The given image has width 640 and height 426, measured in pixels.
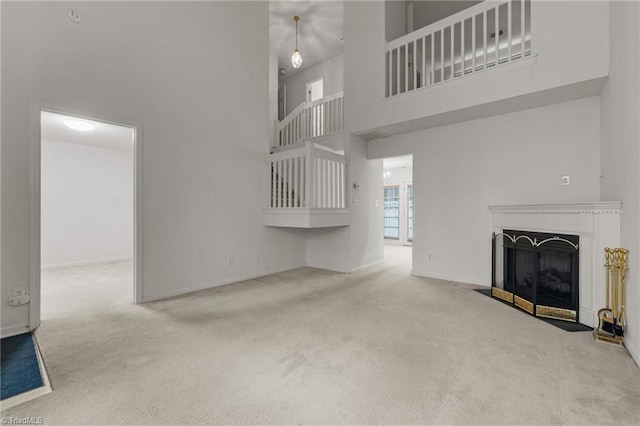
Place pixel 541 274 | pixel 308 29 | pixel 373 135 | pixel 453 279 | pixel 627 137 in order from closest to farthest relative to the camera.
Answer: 1. pixel 627 137
2. pixel 541 274
3. pixel 453 279
4. pixel 373 135
5. pixel 308 29

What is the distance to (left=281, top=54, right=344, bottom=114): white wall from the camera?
24.8 ft

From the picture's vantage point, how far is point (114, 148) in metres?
6.00

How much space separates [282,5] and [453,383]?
6.72 m

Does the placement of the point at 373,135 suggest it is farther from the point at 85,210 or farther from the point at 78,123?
the point at 85,210

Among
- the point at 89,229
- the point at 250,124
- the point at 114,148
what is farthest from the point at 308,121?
the point at 89,229

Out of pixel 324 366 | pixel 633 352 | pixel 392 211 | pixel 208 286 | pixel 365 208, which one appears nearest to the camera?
pixel 324 366

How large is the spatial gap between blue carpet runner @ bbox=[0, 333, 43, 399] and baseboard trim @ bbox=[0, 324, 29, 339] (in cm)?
6

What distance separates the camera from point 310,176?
417 cm

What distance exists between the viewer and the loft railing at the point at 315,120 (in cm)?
577

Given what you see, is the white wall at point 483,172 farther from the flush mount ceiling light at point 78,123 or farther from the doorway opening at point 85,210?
the doorway opening at point 85,210

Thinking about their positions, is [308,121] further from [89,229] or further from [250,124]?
[89,229]

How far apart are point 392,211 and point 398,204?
357mm

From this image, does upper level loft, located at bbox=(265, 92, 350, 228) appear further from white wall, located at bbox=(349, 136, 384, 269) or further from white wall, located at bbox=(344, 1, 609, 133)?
white wall, located at bbox=(344, 1, 609, 133)

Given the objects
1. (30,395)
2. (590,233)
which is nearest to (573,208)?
(590,233)
